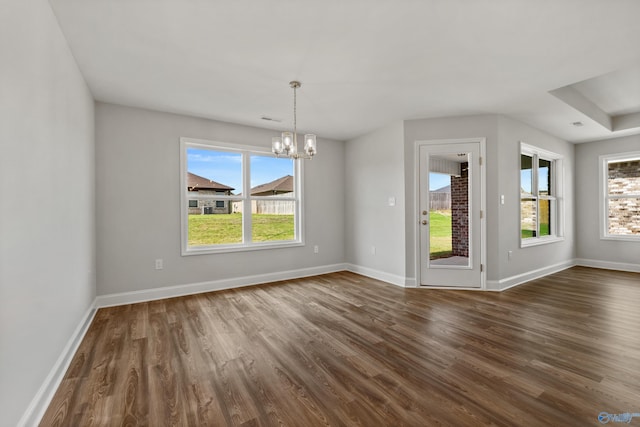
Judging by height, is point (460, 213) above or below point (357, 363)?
above

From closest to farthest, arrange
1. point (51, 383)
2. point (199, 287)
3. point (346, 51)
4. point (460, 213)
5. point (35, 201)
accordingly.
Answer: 1. point (35, 201)
2. point (51, 383)
3. point (346, 51)
4. point (199, 287)
5. point (460, 213)

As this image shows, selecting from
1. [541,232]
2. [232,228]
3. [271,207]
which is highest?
[271,207]

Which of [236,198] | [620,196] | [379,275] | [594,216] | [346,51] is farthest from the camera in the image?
[594,216]

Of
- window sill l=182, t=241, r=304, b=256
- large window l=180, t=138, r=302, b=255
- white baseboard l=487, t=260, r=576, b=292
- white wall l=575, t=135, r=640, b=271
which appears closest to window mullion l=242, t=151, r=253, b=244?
large window l=180, t=138, r=302, b=255

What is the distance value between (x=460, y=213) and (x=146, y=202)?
444cm

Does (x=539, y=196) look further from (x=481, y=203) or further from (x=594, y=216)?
(x=481, y=203)

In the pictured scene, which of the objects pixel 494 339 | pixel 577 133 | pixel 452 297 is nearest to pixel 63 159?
pixel 494 339

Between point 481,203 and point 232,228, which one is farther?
point 232,228

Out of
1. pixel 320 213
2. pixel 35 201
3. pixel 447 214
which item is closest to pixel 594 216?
pixel 447 214

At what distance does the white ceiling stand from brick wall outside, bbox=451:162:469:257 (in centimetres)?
104

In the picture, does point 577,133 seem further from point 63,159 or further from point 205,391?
point 63,159

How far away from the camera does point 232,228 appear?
14.8 ft

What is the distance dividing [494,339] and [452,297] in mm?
1255

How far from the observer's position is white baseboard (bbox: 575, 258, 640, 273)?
5258 millimetres
